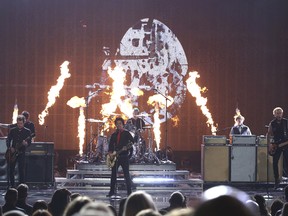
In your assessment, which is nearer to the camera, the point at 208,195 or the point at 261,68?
→ the point at 208,195

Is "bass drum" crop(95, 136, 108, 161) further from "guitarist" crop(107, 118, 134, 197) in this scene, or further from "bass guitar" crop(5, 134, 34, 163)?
"guitarist" crop(107, 118, 134, 197)

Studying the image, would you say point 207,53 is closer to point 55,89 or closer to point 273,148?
point 55,89

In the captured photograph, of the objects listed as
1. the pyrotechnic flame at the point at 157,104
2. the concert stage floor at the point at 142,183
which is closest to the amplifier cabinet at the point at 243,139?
the concert stage floor at the point at 142,183

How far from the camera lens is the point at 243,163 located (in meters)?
14.2

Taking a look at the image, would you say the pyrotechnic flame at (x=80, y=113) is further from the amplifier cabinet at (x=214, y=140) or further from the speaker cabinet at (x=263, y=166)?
the speaker cabinet at (x=263, y=166)

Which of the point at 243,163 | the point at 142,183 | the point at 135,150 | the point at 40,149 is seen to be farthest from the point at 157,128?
the point at 40,149

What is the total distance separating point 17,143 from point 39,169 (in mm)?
1433

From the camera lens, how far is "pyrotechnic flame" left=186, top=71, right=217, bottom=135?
17.6 metres

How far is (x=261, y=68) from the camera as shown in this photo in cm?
1791

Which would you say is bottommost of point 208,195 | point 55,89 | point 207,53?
point 208,195

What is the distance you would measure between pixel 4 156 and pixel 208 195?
1248cm

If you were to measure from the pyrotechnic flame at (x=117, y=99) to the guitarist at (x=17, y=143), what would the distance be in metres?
5.10

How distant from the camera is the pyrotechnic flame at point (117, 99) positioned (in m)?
17.5

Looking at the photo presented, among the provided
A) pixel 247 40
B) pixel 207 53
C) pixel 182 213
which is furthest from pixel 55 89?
pixel 182 213
